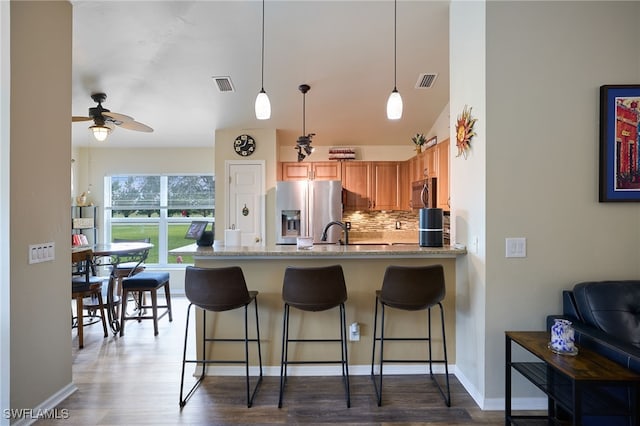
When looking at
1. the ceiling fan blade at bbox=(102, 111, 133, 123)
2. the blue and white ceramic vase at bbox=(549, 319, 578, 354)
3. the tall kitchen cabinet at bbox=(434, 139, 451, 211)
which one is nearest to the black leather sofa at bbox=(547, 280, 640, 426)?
the blue and white ceramic vase at bbox=(549, 319, 578, 354)

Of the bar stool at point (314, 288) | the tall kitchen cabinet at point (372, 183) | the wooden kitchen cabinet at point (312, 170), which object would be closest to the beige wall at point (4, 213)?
the bar stool at point (314, 288)

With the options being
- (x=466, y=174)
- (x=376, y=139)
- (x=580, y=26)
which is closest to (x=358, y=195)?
(x=376, y=139)

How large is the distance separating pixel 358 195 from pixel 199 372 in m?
3.23

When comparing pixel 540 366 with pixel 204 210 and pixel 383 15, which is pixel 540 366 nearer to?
pixel 383 15

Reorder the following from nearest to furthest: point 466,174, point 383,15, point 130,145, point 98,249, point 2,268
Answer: point 2,268, point 466,174, point 383,15, point 98,249, point 130,145

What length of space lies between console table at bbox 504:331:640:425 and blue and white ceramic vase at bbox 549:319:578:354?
0.03m

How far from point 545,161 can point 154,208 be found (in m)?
5.31

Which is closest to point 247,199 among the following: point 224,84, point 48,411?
point 224,84

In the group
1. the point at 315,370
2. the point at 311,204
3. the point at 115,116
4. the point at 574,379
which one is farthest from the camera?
the point at 311,204

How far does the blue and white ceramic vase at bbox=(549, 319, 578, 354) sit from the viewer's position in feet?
5.35

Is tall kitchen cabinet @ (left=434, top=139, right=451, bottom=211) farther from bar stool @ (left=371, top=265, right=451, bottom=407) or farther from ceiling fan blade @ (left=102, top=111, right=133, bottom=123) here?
ceiling fan blade @ (left=102, top=111, right=133, bottom=123)

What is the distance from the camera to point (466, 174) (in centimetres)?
237

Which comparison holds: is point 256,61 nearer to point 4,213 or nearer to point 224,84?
point 224,84

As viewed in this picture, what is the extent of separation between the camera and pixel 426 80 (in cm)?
360
